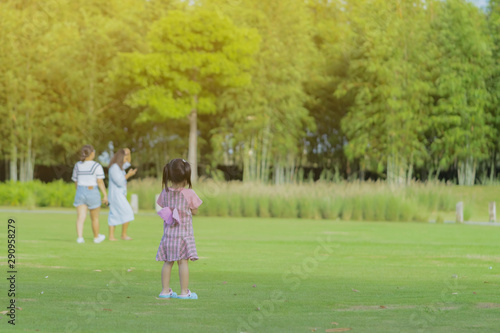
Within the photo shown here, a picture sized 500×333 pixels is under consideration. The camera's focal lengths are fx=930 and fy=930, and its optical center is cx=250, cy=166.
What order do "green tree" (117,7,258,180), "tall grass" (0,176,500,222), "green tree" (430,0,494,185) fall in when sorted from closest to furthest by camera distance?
1. "tall grass" (0,176,500,222)
2. "green tree" (430,0,494,185)
3. "green tree" (117,7,258,180)

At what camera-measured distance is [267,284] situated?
11.7 m

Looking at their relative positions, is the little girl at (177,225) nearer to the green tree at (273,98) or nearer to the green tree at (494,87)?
the green tree at (273,98)

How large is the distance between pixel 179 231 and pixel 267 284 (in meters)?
2.16

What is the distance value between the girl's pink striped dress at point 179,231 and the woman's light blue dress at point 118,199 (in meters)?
8.83

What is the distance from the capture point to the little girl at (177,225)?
32.4 feet

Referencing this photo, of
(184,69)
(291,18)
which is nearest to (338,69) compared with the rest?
(291,18)

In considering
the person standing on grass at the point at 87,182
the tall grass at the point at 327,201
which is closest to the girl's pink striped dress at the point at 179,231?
the person standing on grass at the point at 87,182

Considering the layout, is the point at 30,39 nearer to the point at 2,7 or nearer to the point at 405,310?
the point at 2,7

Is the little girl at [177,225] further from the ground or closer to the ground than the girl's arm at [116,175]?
closer to the ground

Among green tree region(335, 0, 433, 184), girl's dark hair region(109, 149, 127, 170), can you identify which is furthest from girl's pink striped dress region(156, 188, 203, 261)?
green tree region(335, 0, 433, 184)

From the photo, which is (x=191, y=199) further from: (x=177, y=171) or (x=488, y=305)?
(x=488, y=305)

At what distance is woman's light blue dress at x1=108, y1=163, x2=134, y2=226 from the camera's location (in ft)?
61.7

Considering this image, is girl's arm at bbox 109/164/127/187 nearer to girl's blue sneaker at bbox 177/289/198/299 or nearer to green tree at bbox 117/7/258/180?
girl's blue sneaker at bbox 177/289/198/299

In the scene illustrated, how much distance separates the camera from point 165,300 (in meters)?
9.78
